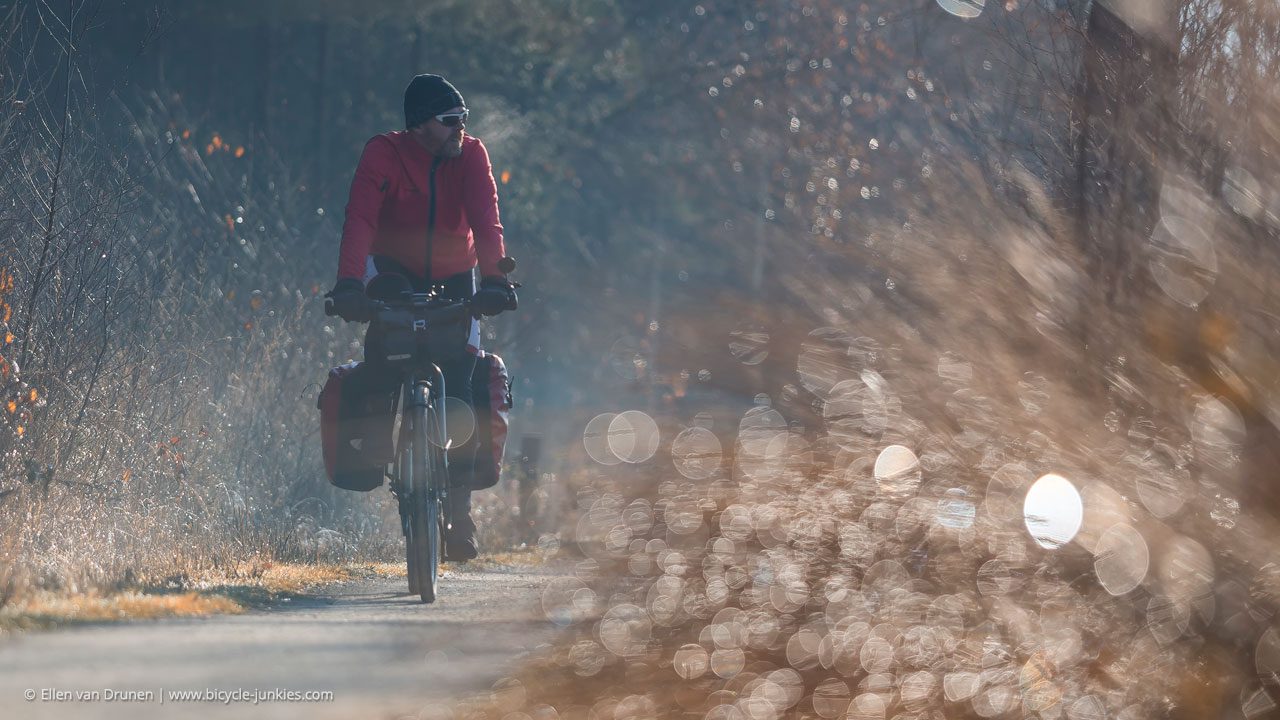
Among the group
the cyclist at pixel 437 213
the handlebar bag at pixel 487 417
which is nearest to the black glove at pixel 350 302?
the cyclist at pixel 437 213

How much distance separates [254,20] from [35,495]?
47.4 feet

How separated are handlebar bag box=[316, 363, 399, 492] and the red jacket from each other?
584mm

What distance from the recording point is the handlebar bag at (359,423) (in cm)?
809

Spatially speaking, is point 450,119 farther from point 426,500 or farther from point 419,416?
point 426,500

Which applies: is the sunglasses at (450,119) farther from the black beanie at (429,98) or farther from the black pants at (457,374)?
the black pants at (457,374)

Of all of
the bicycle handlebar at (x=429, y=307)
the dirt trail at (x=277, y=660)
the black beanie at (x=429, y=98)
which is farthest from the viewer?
the black beanie at (x=429, y=98)

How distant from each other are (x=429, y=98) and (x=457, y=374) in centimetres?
127

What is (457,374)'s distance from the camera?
817 centimetres

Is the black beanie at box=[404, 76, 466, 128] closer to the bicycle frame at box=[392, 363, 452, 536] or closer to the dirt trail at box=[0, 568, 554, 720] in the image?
the bicycle frame at box=[392, 363, 452, 536]

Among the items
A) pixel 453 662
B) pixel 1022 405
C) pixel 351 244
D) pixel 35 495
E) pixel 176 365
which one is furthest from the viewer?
pixel 176 365

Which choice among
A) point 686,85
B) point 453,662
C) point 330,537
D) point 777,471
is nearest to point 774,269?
point 330,537

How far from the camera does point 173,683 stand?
4.86m

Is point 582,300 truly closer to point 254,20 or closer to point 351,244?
point 254,20

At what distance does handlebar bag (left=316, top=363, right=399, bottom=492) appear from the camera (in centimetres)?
809
